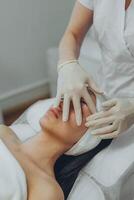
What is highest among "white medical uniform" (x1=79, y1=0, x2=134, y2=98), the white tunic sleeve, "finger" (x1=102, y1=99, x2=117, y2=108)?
the white tunic sleeve

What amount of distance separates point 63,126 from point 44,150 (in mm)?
107

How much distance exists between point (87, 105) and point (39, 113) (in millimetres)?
328

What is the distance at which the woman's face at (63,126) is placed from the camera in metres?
1.23

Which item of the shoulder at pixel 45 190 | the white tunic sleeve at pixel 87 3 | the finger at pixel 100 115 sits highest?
the white tunic sleeve at pixel 87 3

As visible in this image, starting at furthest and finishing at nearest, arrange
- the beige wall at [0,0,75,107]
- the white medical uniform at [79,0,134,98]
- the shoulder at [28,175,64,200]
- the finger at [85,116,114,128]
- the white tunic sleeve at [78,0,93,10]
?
1. the beige wall at [0,0,75,107]
2. the white tunic sleeve at [78,0,93,10]
3. the white medical uniform at [79,0,134,98]
4. the finger at [85,116,114,128]
5. the shoulder at [28,175,64,200]

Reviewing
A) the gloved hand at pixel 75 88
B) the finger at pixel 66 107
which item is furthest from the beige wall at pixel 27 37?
the finger at pixel 66 107

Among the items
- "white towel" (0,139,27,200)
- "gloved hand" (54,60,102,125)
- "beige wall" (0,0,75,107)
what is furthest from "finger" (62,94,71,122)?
"beige wall" (0,0,75,107)

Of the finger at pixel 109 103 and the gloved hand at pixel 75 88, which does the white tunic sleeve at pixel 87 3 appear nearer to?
the gloved hand at pixel 75 88

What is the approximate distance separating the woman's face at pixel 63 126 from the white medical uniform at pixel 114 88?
123 mm

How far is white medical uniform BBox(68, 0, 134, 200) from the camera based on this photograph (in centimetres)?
121

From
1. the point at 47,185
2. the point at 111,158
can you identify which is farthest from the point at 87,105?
the point at 47,185

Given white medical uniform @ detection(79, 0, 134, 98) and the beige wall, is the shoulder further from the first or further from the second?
the beige wall

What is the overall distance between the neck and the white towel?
0.32 feet

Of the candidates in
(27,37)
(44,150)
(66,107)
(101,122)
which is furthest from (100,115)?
(27,37)
